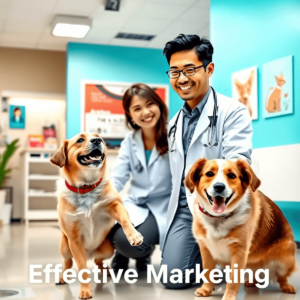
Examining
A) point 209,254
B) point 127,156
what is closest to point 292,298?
point 209,254

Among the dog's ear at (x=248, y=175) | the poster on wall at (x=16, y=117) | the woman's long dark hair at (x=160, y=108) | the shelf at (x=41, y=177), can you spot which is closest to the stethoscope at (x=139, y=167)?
the woman's long dark hair at (x=160, y=108)

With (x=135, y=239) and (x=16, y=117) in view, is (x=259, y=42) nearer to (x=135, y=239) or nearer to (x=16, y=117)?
(x=135, y=239)

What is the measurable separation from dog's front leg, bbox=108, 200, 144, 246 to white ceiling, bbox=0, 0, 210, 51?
12.4ft

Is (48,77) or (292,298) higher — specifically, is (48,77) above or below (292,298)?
above

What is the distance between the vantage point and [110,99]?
693 centimetres

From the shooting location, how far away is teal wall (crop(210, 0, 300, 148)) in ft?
12.4

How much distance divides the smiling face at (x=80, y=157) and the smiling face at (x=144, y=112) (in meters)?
0.53

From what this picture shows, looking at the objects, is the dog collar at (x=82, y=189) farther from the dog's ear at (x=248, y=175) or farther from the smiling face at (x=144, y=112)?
the dog's ear at (x=248, y=175)

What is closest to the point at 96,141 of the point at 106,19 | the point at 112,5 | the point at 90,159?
the point at 90,159

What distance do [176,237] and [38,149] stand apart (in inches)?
200

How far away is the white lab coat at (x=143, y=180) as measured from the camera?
8.46ft

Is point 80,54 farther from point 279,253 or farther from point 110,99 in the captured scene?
point 279,253

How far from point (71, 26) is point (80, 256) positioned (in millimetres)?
4436

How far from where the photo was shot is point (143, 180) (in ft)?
8.68
